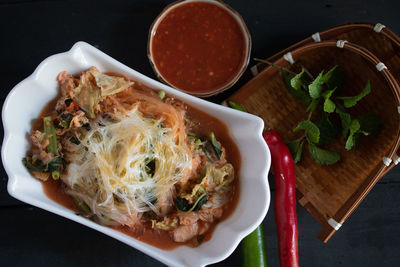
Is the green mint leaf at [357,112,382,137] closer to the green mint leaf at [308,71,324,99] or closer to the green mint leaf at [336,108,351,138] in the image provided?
the green mint leaf at [336,108,351,138]

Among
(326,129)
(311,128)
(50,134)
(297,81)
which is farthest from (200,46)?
(50,134)

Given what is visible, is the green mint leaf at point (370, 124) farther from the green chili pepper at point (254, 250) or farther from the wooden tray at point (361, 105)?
the green chili pepper at point (254, 250)

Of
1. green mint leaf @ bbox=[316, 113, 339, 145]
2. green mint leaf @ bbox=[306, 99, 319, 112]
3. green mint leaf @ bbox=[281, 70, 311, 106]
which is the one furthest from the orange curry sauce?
green mint leaf @ bbox=[316, 113, 339, 145]

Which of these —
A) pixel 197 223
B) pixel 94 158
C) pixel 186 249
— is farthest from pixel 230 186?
pixel 94 158

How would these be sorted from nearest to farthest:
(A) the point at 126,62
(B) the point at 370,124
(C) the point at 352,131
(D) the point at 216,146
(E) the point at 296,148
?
(D) the point at 216,146 < (C) the point at 352,131 < (B) the point at 370,124 < (E) the point at 296,148 < (A) the point at 126,62

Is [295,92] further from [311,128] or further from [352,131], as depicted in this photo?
[352,131]

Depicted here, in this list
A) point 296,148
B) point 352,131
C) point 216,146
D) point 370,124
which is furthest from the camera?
point 296,148
